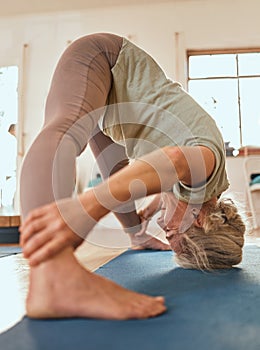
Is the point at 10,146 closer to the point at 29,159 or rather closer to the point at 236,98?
the point at 236,98

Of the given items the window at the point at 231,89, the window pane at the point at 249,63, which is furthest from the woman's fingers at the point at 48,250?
the window pane at the point at 249,63

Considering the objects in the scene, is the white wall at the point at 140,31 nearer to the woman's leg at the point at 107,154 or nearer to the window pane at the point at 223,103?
the window pane at the point at 223,103

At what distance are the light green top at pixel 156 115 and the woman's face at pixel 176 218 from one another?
57 mm

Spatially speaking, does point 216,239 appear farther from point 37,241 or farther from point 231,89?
point 231,89

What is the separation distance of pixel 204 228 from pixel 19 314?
1.94 ft

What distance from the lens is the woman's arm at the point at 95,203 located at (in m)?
0.79

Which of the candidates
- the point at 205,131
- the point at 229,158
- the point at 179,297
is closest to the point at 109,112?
the point at 205,131

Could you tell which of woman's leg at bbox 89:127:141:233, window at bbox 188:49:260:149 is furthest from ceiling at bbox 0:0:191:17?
woman's leg at bbox 89:127:141:233

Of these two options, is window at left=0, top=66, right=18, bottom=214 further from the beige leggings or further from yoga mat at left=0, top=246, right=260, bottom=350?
yoga mat at left=0, top=246, right=260, bottom=350

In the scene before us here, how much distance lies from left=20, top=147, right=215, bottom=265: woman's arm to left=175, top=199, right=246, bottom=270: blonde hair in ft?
1.13

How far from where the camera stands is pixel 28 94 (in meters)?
5.14

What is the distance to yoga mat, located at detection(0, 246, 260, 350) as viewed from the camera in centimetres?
70

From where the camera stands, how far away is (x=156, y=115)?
1.24 m

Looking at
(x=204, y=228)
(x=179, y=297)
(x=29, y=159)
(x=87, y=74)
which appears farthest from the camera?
(x=204, y=228)
